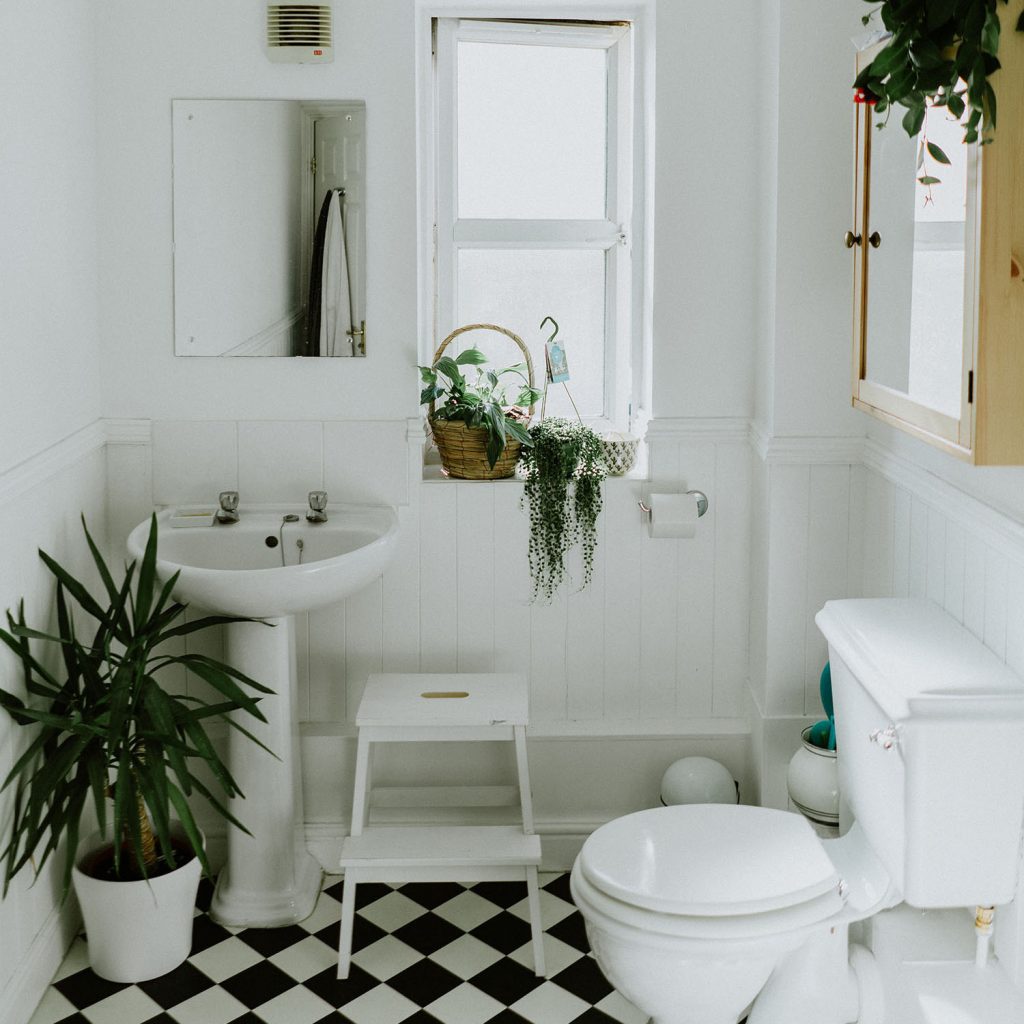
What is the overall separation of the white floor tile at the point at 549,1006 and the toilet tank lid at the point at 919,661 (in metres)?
0.88

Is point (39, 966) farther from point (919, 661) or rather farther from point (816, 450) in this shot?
point (816, 450)

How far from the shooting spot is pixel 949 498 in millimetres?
2289

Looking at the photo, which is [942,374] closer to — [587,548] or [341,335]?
[587,548]

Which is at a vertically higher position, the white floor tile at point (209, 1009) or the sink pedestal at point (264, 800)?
the sink pedestal at point (264, 800)

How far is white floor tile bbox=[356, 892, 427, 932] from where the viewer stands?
2.81 meters

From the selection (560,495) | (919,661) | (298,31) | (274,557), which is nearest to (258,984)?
(274,557)

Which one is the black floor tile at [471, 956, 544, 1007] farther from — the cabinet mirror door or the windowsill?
the cabinet mirror door

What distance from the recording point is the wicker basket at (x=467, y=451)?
297cm

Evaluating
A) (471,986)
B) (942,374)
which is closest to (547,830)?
(471,986)

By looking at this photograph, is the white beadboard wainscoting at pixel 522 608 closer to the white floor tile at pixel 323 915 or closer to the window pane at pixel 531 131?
the white floor tile at pixel 323 915

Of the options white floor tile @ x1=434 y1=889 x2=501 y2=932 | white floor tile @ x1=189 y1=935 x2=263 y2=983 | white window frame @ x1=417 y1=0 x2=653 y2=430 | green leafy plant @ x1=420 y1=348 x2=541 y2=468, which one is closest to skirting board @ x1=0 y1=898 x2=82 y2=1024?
white floor tile @ x1=189 y1=935 x2=263 y2=983

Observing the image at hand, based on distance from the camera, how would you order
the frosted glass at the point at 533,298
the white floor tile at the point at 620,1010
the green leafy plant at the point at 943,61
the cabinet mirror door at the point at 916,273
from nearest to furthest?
the green leafy plant at the point at 943,61 < the cabinet mirror door at the point at 916,273 < the white floor tile at the point at 620,1010 < the frosted glass at the point at 533,298

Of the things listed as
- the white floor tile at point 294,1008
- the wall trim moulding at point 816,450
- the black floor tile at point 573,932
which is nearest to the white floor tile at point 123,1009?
the white floor tile at point 294,1008

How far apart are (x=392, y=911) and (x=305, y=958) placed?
253mm
